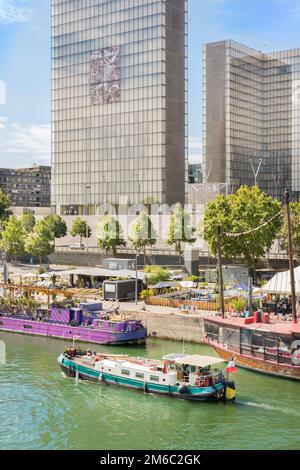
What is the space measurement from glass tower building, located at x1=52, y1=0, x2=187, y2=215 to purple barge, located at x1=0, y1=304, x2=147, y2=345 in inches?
3736

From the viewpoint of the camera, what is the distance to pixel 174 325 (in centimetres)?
6644

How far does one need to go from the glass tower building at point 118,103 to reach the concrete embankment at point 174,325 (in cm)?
9816

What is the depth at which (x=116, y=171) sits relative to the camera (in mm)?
173250

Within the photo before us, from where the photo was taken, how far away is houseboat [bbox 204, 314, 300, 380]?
50469 mm

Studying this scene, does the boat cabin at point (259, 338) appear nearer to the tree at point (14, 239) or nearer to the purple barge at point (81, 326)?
the purple barge at point (81, 326)

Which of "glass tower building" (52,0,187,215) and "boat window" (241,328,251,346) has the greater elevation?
"glass tower building" (52,0,187,215)

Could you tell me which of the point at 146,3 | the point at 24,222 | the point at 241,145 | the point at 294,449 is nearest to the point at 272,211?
the point at 294,449

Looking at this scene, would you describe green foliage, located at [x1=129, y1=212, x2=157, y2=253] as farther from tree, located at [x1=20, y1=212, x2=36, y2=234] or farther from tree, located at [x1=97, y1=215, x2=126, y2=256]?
tree, located at [x1=20, y1=212, x2=36, y2=234]

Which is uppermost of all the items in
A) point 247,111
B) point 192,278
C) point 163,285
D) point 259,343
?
point 247,111

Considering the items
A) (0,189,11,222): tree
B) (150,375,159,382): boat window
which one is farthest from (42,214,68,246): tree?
(150,375,159,382): boat window

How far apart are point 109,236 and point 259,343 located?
67.2 meters

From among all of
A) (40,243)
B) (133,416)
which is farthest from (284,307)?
(40,243)

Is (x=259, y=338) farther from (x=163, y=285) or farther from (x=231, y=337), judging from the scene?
(x=163, y=285)

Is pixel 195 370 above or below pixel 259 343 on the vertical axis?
below
